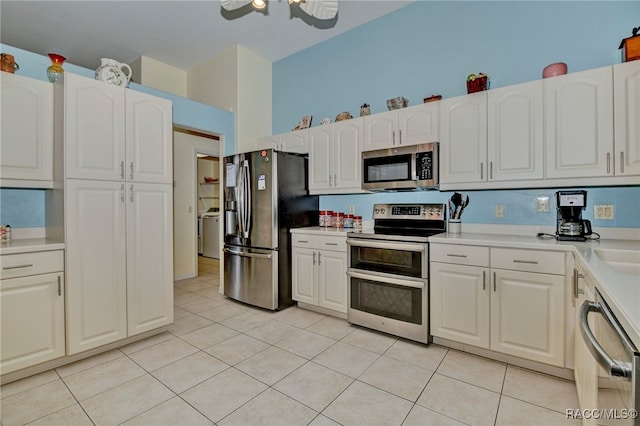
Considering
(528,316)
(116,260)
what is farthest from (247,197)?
(528,316)

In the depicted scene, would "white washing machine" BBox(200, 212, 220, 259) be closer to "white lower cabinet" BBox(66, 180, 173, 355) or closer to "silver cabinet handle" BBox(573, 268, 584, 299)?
"white lower cabinet" BBox(66, 180, 173, 355)

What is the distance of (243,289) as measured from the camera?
3518 mm

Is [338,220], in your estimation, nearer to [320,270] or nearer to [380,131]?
[320,270]

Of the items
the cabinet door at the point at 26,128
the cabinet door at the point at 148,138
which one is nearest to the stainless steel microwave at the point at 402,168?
the cabinet door at the point at 148,138

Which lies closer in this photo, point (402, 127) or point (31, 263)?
point (31, 263)

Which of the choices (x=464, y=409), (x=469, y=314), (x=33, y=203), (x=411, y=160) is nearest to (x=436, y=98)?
(x=411, y=160)

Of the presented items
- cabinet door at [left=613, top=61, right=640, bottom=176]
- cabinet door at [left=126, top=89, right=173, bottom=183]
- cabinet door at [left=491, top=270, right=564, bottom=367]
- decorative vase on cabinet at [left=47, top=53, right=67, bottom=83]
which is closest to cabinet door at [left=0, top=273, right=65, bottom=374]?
cabinet door at [left=126, top=89, right=173, bottom=183]

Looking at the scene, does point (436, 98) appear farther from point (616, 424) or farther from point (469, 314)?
point (616, 424)

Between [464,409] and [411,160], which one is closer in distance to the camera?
[464,409]

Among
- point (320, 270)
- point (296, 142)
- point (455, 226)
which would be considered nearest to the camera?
point (455, 226)

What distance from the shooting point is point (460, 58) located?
2.92 meters

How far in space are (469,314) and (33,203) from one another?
3.78 m

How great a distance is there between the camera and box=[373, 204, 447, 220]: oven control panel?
9.40 feet

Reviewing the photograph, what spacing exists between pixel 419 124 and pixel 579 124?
1177 millimetres
